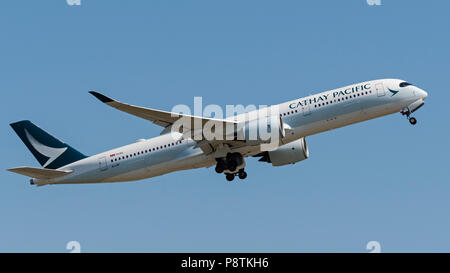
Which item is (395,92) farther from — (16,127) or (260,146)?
(16,127)

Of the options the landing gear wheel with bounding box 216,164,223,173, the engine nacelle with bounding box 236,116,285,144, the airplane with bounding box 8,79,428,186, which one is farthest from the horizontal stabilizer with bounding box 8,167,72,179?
the engine nacelle with bounding box 236,116,285,144

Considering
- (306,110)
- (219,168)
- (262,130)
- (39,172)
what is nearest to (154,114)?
(219,168)

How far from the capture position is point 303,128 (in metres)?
40.8

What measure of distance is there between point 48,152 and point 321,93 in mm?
19140

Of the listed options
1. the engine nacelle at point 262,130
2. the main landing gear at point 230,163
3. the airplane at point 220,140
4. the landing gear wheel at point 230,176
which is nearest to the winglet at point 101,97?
the airplane at point 220,140

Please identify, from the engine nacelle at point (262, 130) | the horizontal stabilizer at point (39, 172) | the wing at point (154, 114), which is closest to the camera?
the wing at point (154, 114)

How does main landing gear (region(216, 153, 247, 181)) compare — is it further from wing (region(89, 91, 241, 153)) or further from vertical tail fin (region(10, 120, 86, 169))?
vertical tail fin (region(10, 120, 86, 169))

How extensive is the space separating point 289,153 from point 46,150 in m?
16.7

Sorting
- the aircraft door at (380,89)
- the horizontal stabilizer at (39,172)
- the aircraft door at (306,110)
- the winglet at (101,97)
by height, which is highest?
the aircraft door at (380,89)

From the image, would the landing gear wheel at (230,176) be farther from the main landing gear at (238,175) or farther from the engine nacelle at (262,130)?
the engine nacelle at (262,130)

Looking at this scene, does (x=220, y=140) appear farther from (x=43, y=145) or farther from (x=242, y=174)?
(x=43, y=145)

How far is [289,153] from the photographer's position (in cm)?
4559

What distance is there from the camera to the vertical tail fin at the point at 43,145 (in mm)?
46281

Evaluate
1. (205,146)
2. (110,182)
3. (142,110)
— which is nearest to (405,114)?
(205,146)
